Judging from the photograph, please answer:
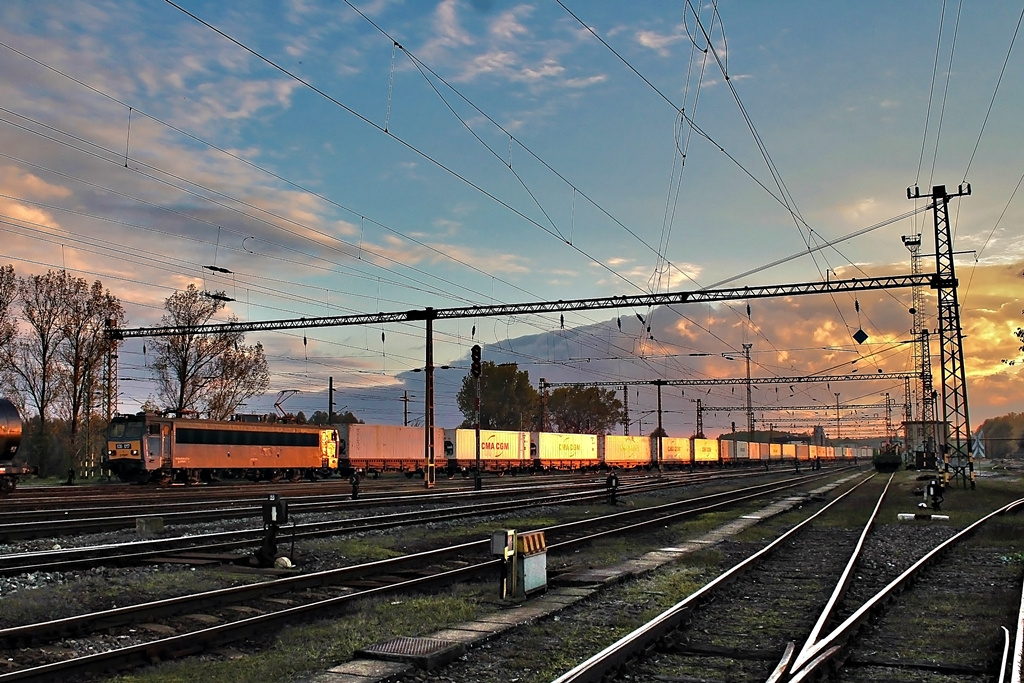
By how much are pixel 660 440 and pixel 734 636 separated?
75.3m

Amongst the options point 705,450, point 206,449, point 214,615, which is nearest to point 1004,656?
point 214,615

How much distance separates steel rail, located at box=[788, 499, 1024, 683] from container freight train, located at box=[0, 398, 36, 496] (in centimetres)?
3099

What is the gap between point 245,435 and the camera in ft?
148

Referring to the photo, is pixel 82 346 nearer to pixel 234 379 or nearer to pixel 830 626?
pixel 234 379

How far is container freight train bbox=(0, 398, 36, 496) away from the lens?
31.6 meters

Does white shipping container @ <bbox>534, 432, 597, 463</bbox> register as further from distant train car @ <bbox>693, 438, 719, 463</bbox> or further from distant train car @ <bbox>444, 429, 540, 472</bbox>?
distant train car @ <bbox>693, 438, 719, 463</bbox>

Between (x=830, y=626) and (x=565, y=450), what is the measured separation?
62.6 m

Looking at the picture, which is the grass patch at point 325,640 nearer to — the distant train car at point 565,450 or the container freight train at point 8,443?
the container freight train at point 8,443

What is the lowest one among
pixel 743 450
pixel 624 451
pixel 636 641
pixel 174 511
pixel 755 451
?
pixel 755 451

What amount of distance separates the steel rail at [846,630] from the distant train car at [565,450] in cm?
5286

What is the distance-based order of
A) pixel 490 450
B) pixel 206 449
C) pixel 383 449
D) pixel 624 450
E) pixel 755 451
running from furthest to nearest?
pixel 755 451
pixel 624 450
pixel 490 450
pixel 383 449
pixel 206 449

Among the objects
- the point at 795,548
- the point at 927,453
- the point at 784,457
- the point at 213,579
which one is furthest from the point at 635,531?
the point at 784,457

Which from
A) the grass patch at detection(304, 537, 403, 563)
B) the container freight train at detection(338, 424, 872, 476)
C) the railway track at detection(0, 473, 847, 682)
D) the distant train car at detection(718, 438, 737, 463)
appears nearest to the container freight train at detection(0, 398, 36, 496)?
the grass patch at detection(304, 537, 403, 563)

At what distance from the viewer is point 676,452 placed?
88.5m
